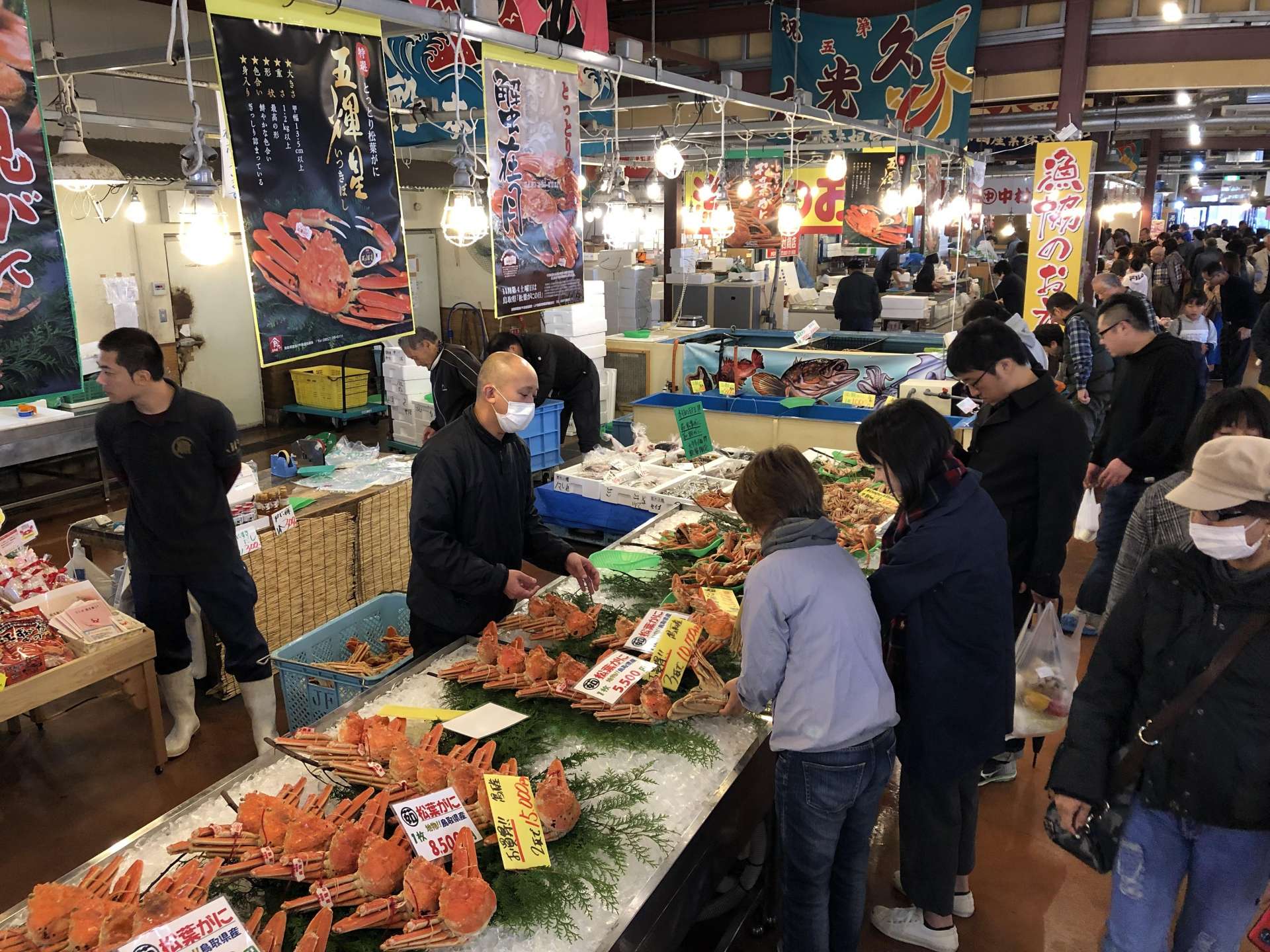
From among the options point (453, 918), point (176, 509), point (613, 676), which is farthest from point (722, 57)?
point (453, 918)

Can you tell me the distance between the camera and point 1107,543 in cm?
516

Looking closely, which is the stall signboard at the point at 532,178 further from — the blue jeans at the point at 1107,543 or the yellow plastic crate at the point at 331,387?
the yellow plastic crate at the point at 331,387

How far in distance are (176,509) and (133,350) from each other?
0.70 m

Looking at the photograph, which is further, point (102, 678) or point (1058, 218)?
point (1058, 218)

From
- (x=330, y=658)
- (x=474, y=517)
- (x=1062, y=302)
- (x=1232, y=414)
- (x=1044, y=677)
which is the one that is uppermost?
(x=1062, y=302)

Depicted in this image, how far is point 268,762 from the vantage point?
2527 millimetres

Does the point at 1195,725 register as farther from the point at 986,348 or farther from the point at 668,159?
the point at 668,159

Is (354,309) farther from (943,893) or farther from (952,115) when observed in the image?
(952,115)

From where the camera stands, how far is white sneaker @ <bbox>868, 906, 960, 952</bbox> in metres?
3.09

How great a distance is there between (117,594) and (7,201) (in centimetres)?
275

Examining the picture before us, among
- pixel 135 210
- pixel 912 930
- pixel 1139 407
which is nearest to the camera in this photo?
pixel 912 930

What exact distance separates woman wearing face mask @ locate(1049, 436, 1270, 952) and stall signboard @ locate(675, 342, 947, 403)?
4.97m

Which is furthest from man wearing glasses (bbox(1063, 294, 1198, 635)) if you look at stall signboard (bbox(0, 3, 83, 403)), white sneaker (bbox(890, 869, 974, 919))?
stall signboard (bbox(0, 3, 83, 403))

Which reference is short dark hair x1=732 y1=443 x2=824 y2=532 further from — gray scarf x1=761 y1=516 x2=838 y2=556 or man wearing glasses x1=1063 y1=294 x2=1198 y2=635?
man wearing glasses x1=1063 y1=294 x2=1198 y2=635
